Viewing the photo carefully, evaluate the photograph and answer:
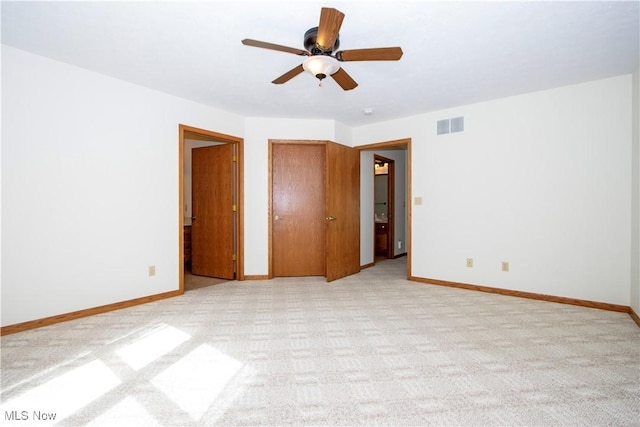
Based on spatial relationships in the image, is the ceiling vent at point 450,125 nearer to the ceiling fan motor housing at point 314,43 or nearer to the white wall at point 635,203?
the white wall at point 635,203

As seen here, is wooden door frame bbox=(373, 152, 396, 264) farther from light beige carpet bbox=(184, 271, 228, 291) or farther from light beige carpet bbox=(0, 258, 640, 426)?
light beige carpet bbox=(184, 271, 228, 291)

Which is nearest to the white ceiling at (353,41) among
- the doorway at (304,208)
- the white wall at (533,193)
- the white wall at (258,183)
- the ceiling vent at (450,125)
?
the white wall at (533,193)

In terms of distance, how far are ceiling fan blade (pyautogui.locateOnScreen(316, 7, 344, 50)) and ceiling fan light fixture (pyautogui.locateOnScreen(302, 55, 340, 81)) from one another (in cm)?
10

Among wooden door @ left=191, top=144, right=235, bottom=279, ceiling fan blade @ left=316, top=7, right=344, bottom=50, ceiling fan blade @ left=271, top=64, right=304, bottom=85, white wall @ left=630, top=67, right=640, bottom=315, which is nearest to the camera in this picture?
ceiling fan blade @ left=316, top=7, right=344, bottom=50

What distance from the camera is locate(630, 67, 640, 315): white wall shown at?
294 centimetres

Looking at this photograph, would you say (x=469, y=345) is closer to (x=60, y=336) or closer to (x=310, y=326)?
(x=310, y=326)

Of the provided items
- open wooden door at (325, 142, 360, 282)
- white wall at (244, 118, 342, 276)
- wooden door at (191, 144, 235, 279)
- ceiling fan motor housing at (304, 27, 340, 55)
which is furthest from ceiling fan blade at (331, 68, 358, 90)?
wooden door at (191, 144, 235, 279)

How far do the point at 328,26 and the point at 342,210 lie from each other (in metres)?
3.18

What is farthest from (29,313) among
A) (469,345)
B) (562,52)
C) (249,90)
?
(562,52)

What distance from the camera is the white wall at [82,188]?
8.71 ft

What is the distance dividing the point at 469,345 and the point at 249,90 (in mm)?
3386

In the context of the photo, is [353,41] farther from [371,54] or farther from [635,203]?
[635,203]

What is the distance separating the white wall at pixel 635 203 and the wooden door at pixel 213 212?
4698 mm

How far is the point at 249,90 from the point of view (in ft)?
11.8
